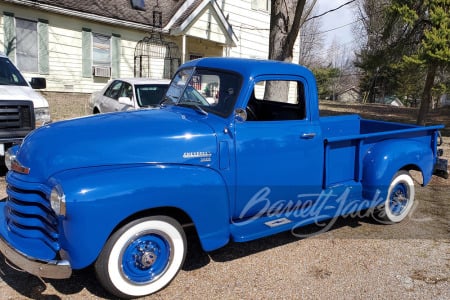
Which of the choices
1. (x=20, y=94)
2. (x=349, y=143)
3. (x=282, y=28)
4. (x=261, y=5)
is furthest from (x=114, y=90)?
(x=261, y=5)

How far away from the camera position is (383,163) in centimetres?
468

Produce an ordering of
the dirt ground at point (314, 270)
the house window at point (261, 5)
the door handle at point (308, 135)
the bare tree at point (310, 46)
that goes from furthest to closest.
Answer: the bare tree at point (310, 46) → the house window at point (261, 5) → the door handle at point (308, 135) → the dirt ground at point (314, 270)

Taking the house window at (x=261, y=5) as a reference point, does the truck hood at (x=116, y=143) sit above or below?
below

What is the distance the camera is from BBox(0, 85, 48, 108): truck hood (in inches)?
248

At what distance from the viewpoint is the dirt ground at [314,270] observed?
3.45m

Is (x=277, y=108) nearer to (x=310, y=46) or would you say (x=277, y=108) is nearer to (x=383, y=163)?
(x=383, y=163)

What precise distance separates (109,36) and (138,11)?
5.77ft

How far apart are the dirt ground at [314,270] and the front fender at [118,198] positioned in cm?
54

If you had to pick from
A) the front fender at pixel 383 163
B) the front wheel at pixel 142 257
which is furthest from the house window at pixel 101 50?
the front wheel at pixel 142 257

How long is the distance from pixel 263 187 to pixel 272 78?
43.3 inches

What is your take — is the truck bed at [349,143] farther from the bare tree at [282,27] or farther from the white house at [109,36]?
the white house at [109,36]

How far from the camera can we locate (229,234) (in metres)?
3.68

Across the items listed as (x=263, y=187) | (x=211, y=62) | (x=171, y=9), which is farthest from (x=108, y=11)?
(x=263, y=187)

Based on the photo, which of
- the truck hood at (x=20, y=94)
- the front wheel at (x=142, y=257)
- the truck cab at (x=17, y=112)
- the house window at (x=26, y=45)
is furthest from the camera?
the house window at (x=26, y=45)
